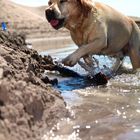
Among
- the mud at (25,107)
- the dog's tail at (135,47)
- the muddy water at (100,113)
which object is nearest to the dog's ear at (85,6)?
the muddy water at (100,113)

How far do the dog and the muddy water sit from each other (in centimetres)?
98

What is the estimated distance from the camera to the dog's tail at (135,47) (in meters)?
8.54

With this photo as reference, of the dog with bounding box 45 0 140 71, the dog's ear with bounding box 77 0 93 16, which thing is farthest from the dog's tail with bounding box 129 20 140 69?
the dog's ear with bounding box 77 0 93 16

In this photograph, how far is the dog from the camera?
22.1 feet

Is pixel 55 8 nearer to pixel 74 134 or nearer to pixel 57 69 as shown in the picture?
pixel 57 69

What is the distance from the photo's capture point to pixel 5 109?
9.75 ft

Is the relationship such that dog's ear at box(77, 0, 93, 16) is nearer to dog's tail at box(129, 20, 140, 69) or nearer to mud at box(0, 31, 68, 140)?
dog's tail at box(129, 20, 140, 69)

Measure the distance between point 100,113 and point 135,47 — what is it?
15.1 feet

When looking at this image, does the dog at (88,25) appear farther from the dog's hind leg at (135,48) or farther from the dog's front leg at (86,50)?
the dog's hind leg at (135,48)

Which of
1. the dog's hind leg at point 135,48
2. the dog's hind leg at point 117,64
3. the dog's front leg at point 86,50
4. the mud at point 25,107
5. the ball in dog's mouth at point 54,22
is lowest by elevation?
the dog's hind leg at point 117,64

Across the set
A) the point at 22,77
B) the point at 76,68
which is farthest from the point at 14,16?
the point at 22,77

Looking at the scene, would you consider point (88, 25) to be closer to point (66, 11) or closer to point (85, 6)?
point (85, 6)

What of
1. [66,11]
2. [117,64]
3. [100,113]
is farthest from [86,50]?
[100,113]

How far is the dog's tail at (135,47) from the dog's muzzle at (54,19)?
7.12ft
